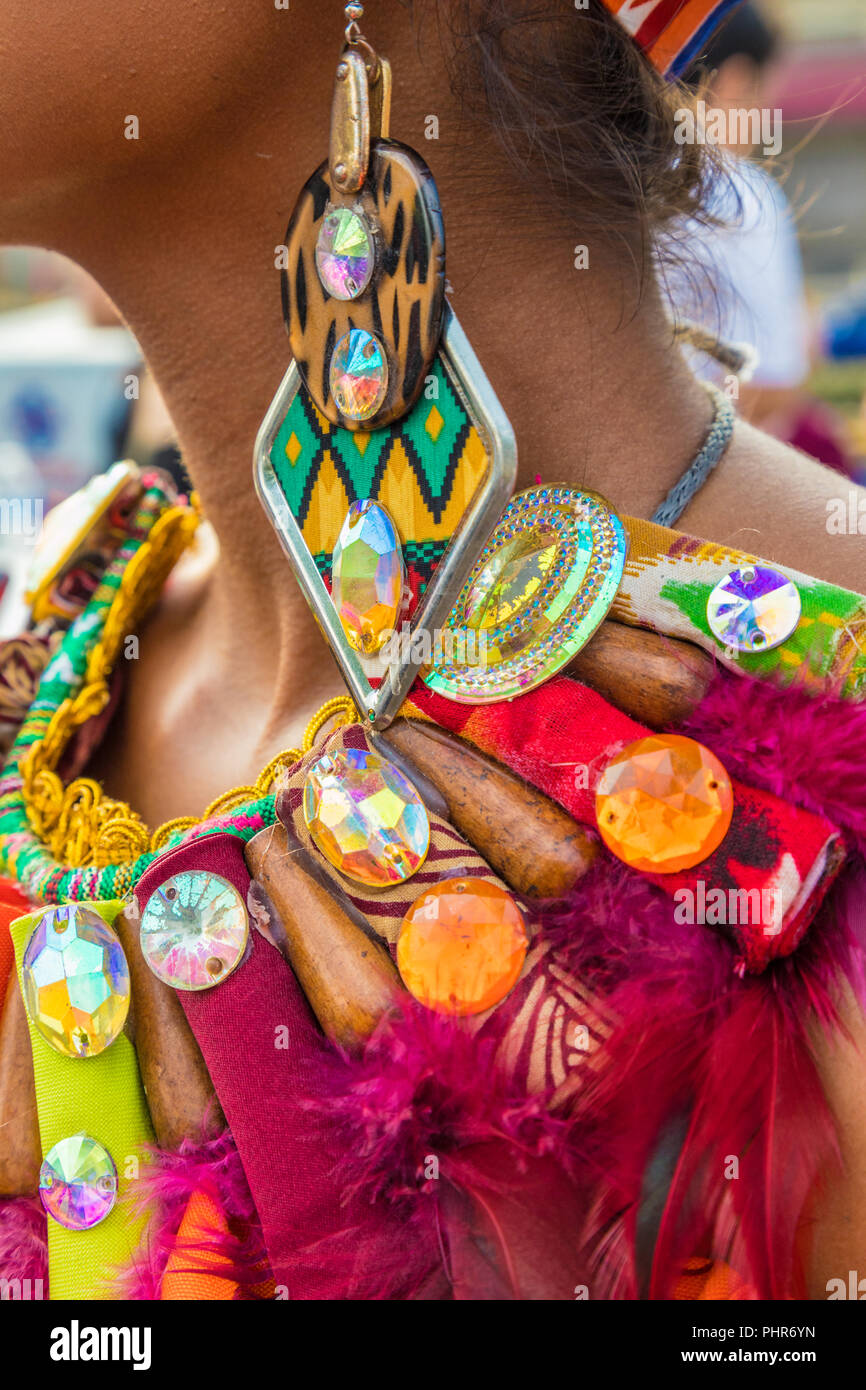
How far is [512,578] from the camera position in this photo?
73 centimetres

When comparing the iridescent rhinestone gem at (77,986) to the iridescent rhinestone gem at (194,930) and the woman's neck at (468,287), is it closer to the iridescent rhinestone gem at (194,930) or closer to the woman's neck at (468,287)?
the iridescent rhinestone gem at (194,930)

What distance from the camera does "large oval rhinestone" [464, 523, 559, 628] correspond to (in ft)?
2.39

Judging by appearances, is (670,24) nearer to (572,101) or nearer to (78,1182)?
(572,101)

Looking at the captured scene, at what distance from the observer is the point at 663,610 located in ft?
2.32

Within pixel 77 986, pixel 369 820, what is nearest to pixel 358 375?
pixel 369 820

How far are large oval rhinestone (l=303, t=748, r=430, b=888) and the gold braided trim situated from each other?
99 mm

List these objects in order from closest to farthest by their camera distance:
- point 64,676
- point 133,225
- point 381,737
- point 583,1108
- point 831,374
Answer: point 583,1108 < point 381,737 < point 133,225 < point 64,676 < point 831,374

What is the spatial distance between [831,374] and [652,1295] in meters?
4.97

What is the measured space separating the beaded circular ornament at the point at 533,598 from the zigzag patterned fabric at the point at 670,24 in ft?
1.03

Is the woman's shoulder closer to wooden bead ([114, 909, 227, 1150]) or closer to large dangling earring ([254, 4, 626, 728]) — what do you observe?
large dangling earring ([254, 4, 626, 728])

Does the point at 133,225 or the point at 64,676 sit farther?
the point at 64,676

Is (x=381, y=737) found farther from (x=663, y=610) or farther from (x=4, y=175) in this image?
(x=4, y=175)

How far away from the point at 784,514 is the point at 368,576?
309mm
